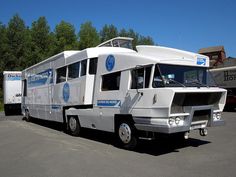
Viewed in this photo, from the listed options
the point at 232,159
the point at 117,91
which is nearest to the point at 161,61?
the point at 117,91

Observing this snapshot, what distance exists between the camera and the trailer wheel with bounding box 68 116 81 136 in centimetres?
1153

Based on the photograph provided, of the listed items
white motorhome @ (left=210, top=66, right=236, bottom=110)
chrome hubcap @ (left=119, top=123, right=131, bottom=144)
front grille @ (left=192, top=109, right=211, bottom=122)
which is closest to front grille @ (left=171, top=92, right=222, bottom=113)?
front grille @ (left=192, top=109, right=211, bottom=122)

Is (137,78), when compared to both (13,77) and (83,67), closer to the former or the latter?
(83,67)

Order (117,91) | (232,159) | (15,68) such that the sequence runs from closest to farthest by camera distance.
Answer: (232,159) → (117,91) → (15,68)

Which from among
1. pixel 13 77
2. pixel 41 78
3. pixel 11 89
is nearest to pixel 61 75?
pixel 41 78

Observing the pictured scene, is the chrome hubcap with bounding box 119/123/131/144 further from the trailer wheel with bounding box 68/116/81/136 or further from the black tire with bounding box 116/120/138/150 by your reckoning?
the trailer wheel with bounding box 68/116/81/136

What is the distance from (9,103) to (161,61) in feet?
71.4

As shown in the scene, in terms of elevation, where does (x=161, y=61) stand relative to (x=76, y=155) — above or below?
above

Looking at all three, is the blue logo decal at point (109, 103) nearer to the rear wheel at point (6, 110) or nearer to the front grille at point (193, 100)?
the front grille at point (193, 100)

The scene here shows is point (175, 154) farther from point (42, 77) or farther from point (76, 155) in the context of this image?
point (42, 77)

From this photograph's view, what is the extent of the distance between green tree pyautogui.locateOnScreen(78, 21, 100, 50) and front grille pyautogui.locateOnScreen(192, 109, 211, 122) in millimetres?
42486

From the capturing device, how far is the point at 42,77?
15281mm

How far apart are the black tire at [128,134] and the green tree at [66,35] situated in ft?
135

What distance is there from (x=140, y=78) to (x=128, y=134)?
1668mm
